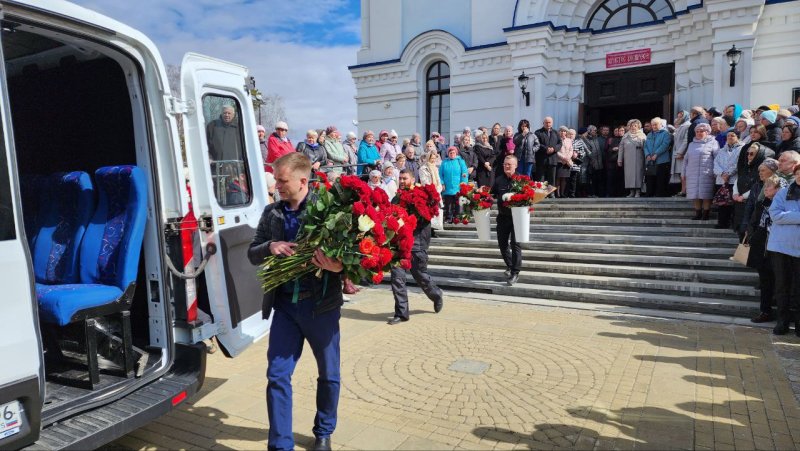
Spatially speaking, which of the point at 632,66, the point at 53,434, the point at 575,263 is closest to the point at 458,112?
the point at 632,66

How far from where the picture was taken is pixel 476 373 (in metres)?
4.86

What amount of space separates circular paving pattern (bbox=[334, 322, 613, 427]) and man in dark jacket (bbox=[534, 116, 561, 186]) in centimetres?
673

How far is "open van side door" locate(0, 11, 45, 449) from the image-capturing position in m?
2.43

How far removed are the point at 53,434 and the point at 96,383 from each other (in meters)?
0.52

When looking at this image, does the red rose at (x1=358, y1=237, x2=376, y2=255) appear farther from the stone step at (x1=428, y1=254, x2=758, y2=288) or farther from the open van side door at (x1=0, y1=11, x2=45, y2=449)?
the stone step at (x1=428, y1=254, x2=758, y2=288)

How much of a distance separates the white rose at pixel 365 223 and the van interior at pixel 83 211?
1.54m

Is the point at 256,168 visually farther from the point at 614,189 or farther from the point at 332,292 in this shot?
the point at 614,189

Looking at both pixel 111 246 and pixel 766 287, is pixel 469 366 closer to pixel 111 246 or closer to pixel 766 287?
pixel 111 246

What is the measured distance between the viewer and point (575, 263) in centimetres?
879

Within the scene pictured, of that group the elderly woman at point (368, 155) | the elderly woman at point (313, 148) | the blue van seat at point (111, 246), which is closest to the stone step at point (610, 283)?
the elderly woman at point (313, 148)


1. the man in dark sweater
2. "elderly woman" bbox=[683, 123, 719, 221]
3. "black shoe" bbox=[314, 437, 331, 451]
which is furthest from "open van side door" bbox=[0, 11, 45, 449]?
"elderly woman" bbox=[683, 123, 719, 221]

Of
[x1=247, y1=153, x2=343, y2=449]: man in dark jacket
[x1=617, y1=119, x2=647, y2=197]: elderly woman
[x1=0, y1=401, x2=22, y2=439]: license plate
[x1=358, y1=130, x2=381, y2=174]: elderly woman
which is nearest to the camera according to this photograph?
[x1=0, y1=401, x2=22, y2=439]: license plate

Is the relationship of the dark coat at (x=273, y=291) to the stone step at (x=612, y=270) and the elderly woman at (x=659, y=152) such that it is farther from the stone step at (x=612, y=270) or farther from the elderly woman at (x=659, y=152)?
the elderly woman at (x=659, y=152)

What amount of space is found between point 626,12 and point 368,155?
9.11 metres
